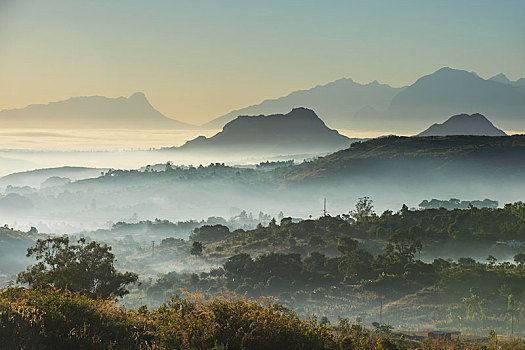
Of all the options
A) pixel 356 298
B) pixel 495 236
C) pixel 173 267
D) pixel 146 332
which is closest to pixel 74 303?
pixel 146 332

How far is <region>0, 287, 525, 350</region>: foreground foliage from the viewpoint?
32.2ft

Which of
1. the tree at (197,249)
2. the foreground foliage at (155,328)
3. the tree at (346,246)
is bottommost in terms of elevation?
the tree at (197,249)

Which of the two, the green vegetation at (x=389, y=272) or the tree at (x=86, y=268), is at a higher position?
the tree at (x=86, y=268)

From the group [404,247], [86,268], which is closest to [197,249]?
→ [404,247]

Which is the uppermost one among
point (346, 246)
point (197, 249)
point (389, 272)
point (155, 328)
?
point (155, 328)

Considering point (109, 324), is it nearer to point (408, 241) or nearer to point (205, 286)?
point (205, 286)

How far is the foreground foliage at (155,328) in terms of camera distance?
32.2 ft

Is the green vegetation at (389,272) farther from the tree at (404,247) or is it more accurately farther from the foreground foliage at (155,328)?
the foreground foliage at (155,328)

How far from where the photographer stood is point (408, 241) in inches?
3457

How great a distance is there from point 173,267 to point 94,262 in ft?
307

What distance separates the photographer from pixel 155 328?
440 inches

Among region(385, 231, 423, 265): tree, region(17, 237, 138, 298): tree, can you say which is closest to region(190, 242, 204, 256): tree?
region(385, 231, 423, 265): tree

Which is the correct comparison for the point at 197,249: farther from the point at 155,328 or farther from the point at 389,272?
the point at 155,328

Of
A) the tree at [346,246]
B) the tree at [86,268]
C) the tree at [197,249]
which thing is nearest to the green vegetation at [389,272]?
the tree at [346,246]
